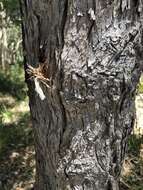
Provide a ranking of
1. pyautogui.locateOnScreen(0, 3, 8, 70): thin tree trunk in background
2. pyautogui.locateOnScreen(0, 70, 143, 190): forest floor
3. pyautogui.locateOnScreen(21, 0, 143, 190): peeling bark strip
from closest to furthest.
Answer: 1. pyautogui.locateOnScreen(21, 0, 143, 190): peeling bark strip
2. pyautogui.locateOnScreen(0, 70, 143, 190): forest floor
3. pyautogui.locateOnScreen(0, 3, 8, 70): thin tree trunk in background

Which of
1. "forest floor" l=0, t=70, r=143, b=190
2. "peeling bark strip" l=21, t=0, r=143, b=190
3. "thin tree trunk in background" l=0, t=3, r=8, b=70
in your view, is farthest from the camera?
"thin tree trunk in background" l=0, t=3, r=8, b=70

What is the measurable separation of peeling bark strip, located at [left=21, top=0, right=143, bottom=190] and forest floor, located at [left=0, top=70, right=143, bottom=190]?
4.88ft

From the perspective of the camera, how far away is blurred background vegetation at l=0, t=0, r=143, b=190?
3891 millimetres

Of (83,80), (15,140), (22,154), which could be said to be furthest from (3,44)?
(83,80)

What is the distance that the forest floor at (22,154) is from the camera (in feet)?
12.7

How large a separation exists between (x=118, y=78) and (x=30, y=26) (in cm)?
52

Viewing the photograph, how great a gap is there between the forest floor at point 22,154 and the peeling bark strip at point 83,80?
1.49 m

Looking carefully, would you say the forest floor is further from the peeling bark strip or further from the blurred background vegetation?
the peeling bark strip

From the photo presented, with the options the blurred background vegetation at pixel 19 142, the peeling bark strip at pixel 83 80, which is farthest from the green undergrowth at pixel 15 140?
the peeling bark strip at pixel 83 80

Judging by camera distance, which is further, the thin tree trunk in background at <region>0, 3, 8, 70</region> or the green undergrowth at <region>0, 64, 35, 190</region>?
the thin tree trunk in background at <region>0, 3, 8, 70</region>

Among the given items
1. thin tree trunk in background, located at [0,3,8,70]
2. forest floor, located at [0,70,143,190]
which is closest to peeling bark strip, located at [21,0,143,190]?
forest floor, located at [0,70,143,190]

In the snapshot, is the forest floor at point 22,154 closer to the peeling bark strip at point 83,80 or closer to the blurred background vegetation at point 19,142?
the blurred background vegetation at point 19,142

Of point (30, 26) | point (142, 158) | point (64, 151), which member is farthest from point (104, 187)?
point (142, 158)

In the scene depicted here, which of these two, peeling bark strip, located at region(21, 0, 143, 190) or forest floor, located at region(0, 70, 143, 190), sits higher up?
peeling bark strip, located at region(21, 0, 143, 190)
